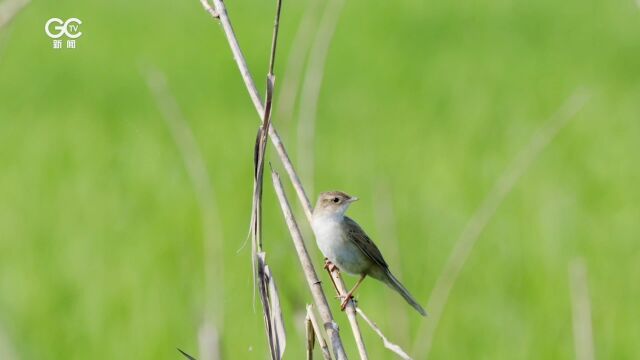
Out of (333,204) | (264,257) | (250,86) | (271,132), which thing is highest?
(250,86)

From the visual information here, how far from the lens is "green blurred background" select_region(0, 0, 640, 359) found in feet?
29.0

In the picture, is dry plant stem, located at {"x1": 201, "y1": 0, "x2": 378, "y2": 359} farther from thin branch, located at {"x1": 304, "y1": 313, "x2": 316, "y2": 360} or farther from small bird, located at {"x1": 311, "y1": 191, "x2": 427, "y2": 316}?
small bird, located at {"x1": 311, "y1": 191, "x2": 427, "y2": 316}

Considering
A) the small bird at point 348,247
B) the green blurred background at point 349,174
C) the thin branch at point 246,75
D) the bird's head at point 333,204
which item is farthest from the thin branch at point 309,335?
the bird's head at point 333,204

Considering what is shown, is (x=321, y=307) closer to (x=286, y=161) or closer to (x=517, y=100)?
(x=286, y=161)

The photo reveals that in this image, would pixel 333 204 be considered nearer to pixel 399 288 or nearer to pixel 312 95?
pixel 399 288

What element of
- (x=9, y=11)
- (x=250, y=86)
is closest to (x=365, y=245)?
(x=250, y=86)

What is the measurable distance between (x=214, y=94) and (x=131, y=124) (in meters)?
1.96

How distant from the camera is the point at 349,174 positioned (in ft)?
38.2

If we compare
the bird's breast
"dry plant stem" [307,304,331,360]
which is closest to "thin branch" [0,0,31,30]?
"dry plant stem" [307,304,331,360]

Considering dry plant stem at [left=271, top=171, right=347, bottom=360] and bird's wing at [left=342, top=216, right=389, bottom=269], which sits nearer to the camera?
dry plant stem at [left=271, top=171, right=347, bottom=360]

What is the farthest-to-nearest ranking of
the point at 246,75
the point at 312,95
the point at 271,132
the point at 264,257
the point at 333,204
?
the point at 333,204, the point at 312,95, the point at 271,132, the point at 246,75, the point at 264,257

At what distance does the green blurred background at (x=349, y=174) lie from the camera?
8852 millimetres

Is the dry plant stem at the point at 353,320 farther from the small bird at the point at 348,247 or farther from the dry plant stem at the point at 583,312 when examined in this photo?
the small bird at the point at 348,247

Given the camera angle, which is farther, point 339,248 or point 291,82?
point 339,248
